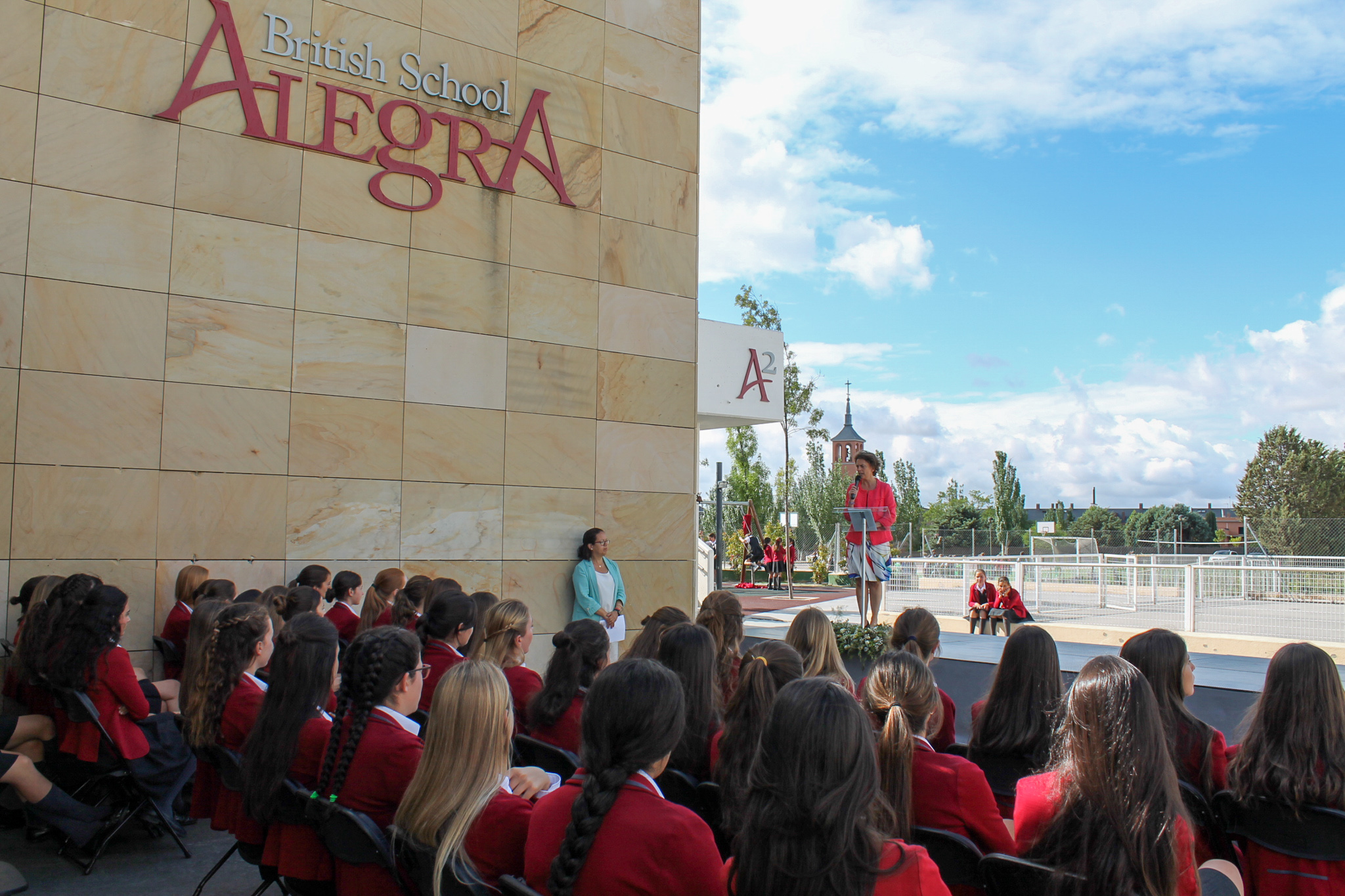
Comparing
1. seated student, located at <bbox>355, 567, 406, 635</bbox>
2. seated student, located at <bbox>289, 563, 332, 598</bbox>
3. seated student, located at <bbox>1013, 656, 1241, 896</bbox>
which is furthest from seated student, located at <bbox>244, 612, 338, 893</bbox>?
seated student, located at <bbox>289, 563, 332, 598</bbox>

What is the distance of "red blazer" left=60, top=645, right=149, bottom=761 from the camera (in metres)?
4.52

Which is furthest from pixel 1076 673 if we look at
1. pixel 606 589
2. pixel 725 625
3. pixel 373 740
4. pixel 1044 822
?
pixel 373 740

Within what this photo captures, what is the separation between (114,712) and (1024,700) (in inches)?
171

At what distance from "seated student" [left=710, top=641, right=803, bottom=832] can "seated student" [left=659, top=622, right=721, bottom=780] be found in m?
0.24

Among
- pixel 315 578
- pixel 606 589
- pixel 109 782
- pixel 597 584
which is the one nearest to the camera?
pixel 109 782

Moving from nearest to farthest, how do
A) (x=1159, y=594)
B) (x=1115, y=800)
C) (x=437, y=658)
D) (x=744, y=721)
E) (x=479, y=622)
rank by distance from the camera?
(x=1115, y=800), (x=744, y=721), (x=437, y=658), (x=479, y=622), (x=1159, y=594)

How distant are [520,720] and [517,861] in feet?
5.49

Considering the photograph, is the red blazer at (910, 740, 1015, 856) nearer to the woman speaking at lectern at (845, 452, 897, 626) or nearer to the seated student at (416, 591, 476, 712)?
the seated student at (416, 591, 476, 712)

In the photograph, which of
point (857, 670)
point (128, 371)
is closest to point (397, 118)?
point (128, 371)

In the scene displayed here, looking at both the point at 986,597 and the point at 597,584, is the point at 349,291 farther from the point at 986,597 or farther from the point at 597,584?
the point at 986,597

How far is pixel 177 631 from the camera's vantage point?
5.91 metres

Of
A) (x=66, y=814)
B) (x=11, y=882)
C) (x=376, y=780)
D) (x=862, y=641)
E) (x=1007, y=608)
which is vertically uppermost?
(x=376, y=780)

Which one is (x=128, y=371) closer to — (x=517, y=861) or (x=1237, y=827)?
(x=517, y=861)

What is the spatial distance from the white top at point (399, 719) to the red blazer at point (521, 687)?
104cm
